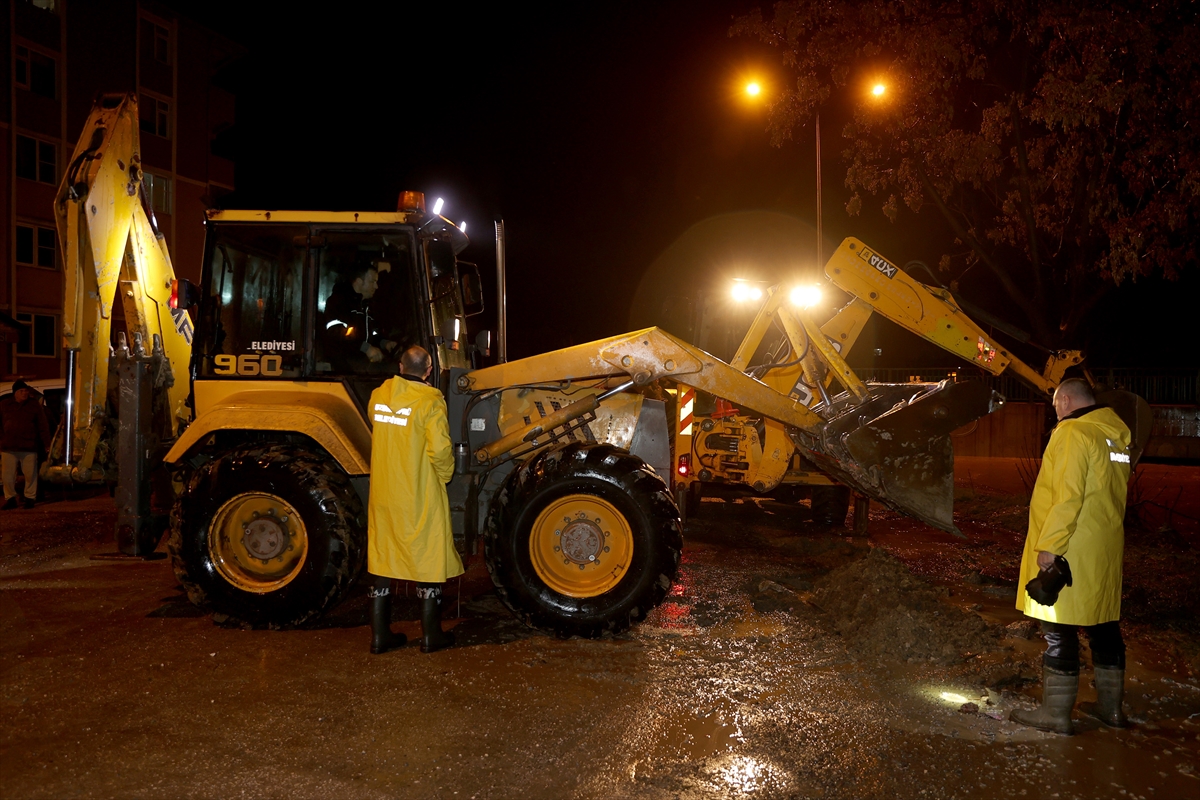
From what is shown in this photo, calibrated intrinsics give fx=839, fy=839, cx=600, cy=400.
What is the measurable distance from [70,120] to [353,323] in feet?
80.2

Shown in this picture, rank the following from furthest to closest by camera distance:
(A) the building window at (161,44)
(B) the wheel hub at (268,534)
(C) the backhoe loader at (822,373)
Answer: (A) the building window at (161,44), (C) the backhoe loader at (822,373), (B) the wheel hub at (268,534)

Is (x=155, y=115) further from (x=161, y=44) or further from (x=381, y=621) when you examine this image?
(x=381, y=621)

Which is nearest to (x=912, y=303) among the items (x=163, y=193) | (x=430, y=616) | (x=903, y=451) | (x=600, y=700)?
(x=903, y=451)

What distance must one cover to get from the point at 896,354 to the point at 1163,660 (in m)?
28.8

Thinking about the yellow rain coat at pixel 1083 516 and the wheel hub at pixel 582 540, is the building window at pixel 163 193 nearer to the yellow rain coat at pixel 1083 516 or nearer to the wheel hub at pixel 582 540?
the wheel hub at pixel 582 540

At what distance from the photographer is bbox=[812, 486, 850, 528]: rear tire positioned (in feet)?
33.1

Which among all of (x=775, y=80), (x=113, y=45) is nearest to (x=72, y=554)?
(x=775, y=80)

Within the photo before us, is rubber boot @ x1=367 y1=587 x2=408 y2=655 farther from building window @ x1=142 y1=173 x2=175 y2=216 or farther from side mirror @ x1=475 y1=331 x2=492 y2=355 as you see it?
building window @ x1=142 y1=173 x2=175 y2=216

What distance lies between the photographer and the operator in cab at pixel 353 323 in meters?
6.09

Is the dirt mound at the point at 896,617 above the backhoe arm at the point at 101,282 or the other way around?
the other way around

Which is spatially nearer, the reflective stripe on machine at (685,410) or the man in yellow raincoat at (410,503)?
the man in yellow raincoat at (410,503)

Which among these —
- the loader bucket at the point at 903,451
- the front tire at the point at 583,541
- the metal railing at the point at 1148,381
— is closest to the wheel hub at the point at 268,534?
the front tire at the point at 583,541

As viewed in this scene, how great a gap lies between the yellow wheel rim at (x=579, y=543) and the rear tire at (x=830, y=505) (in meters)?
5.08

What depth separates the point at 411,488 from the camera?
5.11m
